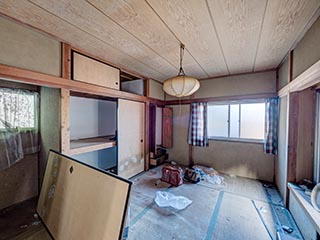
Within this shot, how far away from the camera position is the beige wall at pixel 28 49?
5.23 ft

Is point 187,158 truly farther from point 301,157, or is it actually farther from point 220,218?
point 301,157

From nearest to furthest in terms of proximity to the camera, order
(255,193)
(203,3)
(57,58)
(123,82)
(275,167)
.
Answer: (203,3) → (57,58) → (255,193) → (275,167) → (123,82)

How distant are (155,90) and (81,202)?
3405mm

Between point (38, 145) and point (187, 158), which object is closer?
point (38, 145)

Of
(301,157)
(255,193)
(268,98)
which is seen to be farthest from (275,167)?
(268,98)

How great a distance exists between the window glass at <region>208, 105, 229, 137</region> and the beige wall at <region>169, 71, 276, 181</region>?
290 mm

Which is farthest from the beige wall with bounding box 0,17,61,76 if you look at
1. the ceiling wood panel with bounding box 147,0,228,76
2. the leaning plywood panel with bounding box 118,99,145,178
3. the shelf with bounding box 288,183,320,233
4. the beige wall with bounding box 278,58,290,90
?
the beige wall with bounding box 278,58,290,90

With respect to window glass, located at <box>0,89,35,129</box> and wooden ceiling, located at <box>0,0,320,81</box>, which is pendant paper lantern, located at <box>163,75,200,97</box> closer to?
wooden ceiling, located at <box>0,0,320,81</box>

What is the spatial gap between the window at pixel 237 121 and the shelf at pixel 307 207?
1698mm

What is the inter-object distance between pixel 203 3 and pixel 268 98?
2.71 metres

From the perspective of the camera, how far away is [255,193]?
280 cm

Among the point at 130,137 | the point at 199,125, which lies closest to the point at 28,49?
the point at 130,137

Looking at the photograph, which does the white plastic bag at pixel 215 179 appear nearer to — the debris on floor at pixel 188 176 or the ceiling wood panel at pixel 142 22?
the debris on floor at pixel 188 176

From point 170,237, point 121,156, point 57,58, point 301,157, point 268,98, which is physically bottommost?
point 170,237
